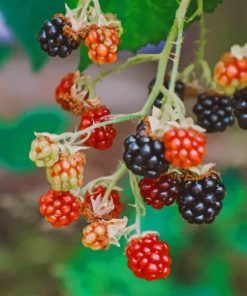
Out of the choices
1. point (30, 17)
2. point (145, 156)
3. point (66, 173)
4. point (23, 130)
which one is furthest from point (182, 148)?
point (23, 130)

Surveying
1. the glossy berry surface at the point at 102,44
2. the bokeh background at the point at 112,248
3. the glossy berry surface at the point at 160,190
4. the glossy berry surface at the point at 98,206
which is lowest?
the bokeh background at the point at 112,248

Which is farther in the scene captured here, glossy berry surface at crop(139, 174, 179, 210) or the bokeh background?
the bokeh background

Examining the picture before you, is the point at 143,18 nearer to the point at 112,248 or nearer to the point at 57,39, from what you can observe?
the point at 57,39

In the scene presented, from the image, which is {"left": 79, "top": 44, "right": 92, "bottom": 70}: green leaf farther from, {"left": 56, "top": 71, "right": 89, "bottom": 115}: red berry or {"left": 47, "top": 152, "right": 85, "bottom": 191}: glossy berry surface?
{"left": 47, "top": 152, "right": 85, "bottom": 191}: glossy berry surface

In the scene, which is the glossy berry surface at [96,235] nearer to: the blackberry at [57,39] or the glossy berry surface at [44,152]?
the glossy berry surface at [44,152]

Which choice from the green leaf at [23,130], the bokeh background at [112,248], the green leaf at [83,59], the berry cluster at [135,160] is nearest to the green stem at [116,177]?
the berry cluster at [135,160]

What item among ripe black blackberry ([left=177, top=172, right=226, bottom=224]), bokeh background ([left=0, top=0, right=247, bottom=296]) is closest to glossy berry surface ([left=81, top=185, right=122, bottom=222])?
ripe black blackberry ([left=177, top=172, right=226, bottom=224])

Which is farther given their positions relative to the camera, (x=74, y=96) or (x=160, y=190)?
(x=74, y=96)
